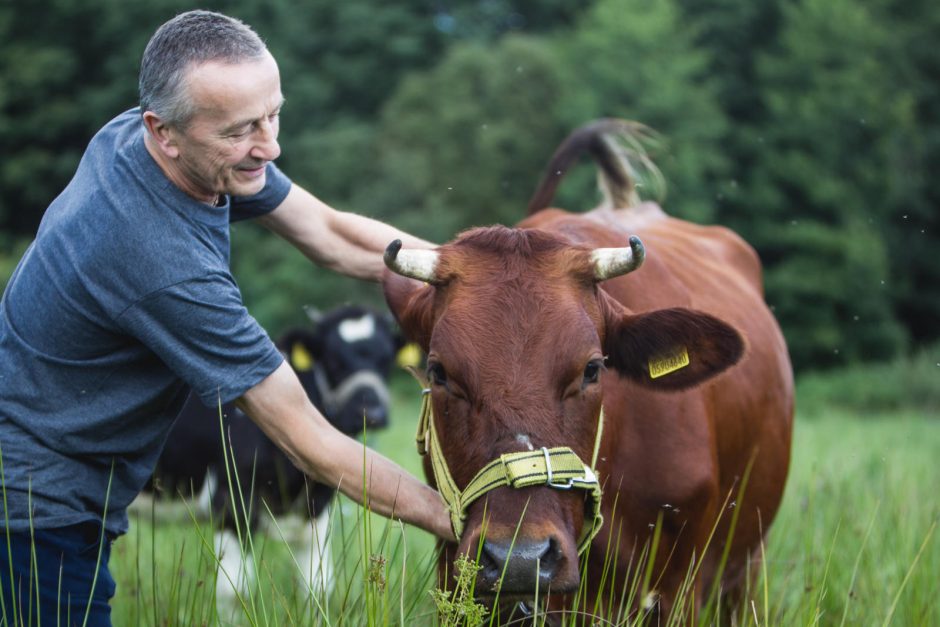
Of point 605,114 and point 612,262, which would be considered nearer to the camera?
point 612,262

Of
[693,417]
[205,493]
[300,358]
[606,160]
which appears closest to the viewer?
[693,417]

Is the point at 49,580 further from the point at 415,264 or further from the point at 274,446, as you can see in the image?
the point at 274,446

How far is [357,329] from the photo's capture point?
882 centimetres

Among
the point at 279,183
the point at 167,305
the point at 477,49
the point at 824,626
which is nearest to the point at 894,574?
the point at 824,626

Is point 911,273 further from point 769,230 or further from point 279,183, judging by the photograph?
point 279,183

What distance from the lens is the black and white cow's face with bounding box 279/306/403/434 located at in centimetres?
852

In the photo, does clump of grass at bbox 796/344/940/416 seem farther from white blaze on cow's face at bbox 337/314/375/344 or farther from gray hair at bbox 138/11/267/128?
gray hair at bbox 138/11/267/128

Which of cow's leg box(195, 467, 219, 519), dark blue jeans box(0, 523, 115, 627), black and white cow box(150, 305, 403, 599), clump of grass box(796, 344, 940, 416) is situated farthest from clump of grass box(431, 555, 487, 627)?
clump of grass box(796, 344, 940, 416)

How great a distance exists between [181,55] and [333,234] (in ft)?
3.77

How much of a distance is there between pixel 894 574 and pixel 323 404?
477 cm

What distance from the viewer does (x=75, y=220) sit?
→ 10.0 feet

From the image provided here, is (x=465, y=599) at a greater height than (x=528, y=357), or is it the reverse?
(x=528, y=357)

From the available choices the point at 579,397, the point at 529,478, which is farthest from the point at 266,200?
the point at 529,478

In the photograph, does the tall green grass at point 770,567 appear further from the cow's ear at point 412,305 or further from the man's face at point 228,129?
the man's face at point 228,129
